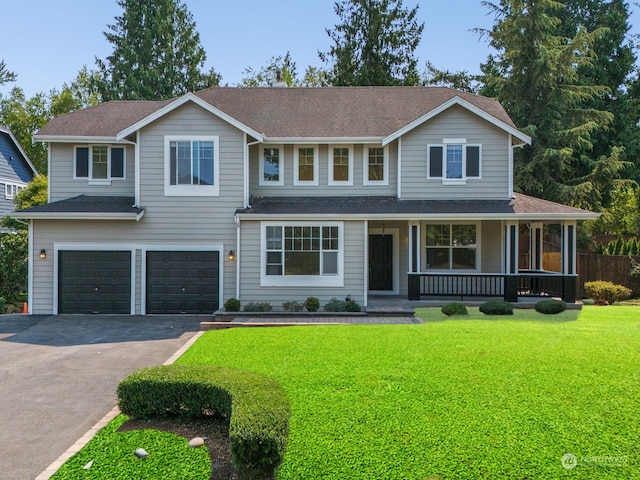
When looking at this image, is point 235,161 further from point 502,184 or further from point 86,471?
point 86,471

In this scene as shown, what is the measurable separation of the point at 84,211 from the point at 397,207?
9756 mm

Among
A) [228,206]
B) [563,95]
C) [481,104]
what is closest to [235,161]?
[228,206]

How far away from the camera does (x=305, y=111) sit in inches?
722

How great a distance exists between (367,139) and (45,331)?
11128 millimetres

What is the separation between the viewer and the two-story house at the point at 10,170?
26.5 meters

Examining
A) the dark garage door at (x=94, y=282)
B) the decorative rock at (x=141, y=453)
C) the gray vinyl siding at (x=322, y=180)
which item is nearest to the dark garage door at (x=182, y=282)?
the dark garage door at (x=94, y=282)

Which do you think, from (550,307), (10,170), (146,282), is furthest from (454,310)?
(10,170)

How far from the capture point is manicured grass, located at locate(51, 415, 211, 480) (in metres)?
4.71

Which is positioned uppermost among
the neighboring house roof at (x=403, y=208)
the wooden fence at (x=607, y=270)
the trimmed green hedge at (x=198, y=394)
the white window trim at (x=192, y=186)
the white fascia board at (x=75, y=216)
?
the white window trim at (x=192, y=186)

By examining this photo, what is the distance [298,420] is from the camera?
561cm

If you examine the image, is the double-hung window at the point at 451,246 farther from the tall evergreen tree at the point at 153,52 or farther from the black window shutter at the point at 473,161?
the tall evergreen tree at the point at 153,52

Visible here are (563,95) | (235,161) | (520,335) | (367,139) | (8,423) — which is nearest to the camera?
(8,423)

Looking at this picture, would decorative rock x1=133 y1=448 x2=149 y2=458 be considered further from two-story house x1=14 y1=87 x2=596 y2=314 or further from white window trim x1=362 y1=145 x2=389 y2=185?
white window trim x1=362 y1=145 x2=389 y2=185

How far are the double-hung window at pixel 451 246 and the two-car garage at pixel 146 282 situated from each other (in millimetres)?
7387
